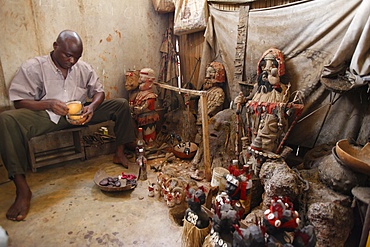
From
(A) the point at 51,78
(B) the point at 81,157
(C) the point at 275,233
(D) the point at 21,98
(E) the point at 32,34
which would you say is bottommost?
(B) the point at 81,157

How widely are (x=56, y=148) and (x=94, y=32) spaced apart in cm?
183

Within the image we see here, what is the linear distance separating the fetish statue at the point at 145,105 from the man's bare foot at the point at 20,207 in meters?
1.71

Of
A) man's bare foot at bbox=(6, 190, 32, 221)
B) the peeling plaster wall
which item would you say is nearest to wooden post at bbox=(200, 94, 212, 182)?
man's bare foot at bbox=(6, 190, 32, 221)

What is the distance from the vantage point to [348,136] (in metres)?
2.46

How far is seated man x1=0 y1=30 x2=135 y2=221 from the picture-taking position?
2.57 meters

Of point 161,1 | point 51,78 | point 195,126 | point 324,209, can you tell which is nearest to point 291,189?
point 324,209

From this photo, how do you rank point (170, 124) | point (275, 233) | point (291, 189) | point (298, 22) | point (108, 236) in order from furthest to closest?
point (170, 124), point (298, 22), point (108, 236), point (291, 189), point (275, 233)

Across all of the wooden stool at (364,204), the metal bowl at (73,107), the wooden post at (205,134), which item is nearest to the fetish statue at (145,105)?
the metal bowl at (73,107)

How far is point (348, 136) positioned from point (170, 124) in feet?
8.49

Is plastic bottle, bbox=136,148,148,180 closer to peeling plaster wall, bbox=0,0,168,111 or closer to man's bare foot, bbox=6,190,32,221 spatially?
man's bare foot, bbox=6,190,32,221

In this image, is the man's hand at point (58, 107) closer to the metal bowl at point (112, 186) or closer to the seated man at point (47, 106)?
the seated man at point (47, 106)

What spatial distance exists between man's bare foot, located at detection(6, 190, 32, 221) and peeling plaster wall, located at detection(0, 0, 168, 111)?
4.34ft

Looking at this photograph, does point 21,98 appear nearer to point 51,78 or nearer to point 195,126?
point 51,78

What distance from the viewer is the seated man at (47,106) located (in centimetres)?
257
